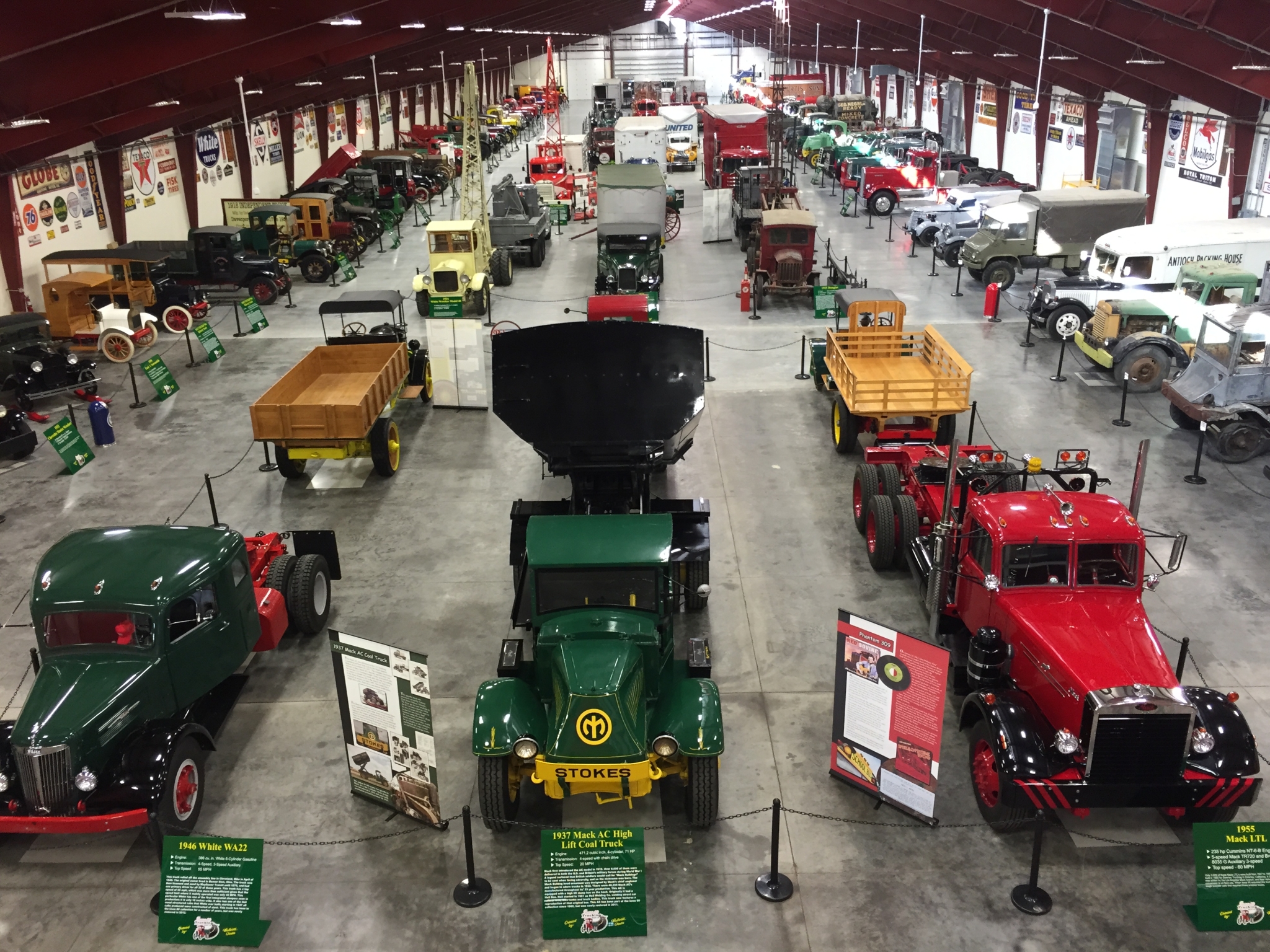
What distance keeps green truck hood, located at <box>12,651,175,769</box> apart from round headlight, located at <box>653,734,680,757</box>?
13.3ft

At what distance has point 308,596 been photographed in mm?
10336

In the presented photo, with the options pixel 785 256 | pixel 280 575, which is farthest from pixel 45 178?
pixel 280 575

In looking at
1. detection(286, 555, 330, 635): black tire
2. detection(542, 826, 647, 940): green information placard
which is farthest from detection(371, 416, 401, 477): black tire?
detection(542, 826, 647, 940): green information placard

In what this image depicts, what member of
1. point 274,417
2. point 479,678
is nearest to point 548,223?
point 274,417

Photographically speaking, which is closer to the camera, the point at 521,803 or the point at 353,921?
the point at 353,921

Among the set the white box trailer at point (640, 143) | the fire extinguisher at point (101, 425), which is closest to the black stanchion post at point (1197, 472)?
the fire extinguisher at point (101, 425)

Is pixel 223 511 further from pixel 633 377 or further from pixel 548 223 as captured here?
pixel 548 223

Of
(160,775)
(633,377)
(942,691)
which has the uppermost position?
(633,377)

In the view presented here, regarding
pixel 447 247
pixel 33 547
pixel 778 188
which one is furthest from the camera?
pixel 778 188

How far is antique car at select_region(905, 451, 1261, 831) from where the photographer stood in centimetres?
712

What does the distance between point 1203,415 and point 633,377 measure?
28.0 feet

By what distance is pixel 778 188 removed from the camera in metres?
29.9

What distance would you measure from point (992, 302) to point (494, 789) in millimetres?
18205

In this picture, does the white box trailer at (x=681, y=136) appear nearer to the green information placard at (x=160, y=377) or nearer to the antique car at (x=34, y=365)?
the antique car at (x=34, y=365)
